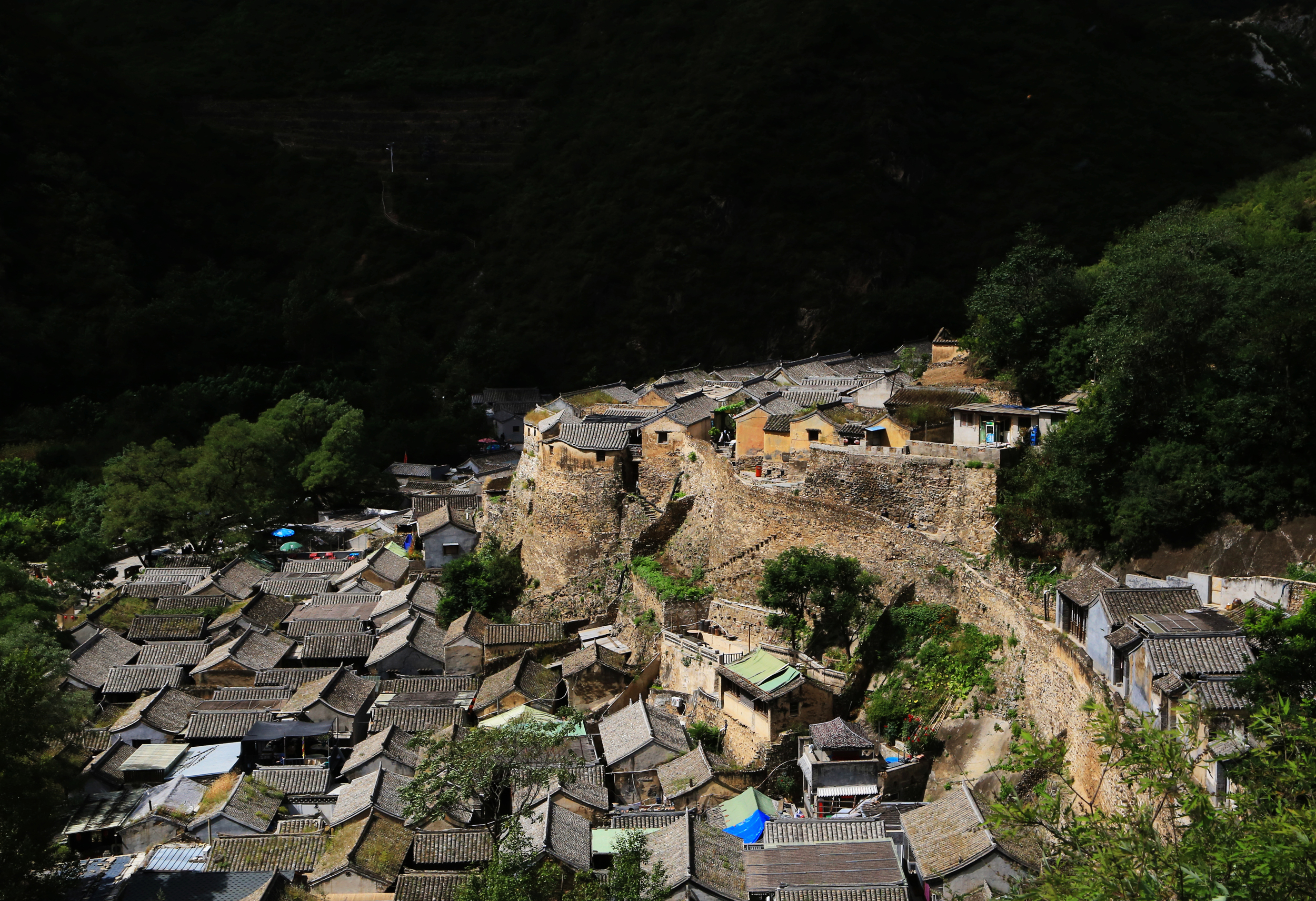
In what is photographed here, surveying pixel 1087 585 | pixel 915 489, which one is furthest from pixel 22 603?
pixel 1087 585

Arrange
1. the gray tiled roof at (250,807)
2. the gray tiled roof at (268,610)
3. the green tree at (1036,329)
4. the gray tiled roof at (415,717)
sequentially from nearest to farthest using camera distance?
the gray tiled roof at (250,807) → the green tree at (1036,329) → the gray tiled roof at (415,717) → the gray tiled roof at (268,610)

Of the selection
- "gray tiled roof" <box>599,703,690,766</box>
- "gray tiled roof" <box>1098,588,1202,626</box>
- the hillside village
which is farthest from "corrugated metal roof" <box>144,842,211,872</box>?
"gray tiled roof" <box>1098,588,1202,626</box>

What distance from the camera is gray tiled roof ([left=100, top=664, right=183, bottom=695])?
101 ft

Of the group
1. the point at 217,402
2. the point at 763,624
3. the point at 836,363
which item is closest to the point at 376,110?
the point at 217,402

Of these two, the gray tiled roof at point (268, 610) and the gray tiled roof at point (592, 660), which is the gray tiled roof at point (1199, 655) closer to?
the gray tiled roof at point (592, 660)

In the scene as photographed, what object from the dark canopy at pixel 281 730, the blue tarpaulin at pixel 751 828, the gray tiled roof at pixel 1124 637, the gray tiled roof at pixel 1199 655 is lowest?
the dark canopy at pixel 281 730

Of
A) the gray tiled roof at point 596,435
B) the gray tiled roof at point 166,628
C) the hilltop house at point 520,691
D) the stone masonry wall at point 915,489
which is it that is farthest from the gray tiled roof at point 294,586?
the stone masonry wall at point 915,489

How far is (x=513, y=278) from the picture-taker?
Result: 7450 centimetres

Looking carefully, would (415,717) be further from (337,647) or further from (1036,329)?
(1036,329)

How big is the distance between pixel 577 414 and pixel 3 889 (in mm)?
19025

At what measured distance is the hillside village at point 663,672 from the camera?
1923 cm

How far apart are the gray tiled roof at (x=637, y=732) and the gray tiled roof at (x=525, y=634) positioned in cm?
469

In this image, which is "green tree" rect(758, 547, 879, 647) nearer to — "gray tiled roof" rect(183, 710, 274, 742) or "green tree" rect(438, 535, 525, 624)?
"green tree" rect(438, 535, 525, 624)

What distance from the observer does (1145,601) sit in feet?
60.2
